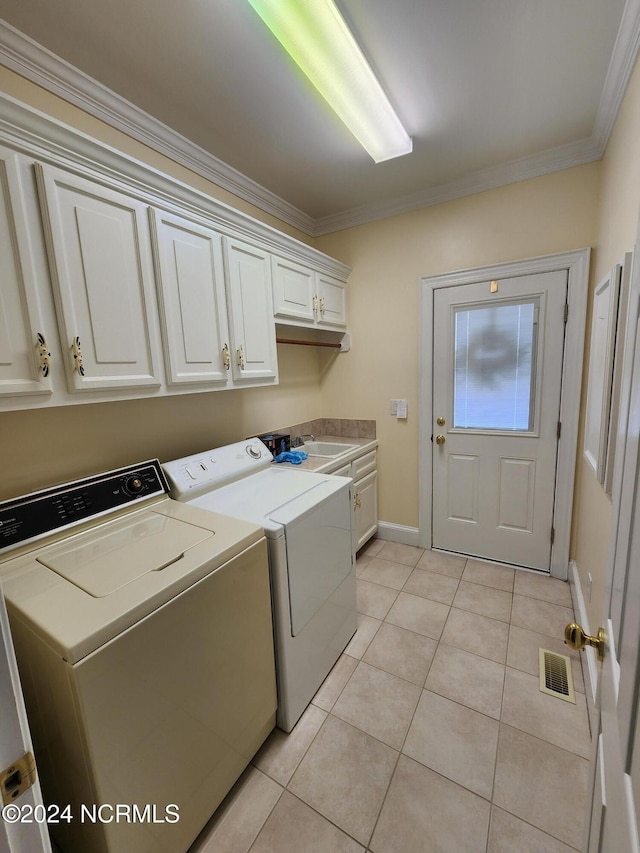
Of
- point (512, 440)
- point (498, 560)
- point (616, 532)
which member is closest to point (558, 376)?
point (512, 440)

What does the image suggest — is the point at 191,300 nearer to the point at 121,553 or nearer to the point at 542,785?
the point at 121,553

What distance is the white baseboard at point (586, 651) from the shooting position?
154 cm

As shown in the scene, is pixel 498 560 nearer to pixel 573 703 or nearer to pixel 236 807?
pixel 573 703

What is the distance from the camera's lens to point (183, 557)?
1.16 meters

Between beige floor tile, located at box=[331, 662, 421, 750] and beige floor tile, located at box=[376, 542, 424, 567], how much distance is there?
1.04 m

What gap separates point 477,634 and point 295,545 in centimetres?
132

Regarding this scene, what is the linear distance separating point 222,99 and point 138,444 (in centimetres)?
164

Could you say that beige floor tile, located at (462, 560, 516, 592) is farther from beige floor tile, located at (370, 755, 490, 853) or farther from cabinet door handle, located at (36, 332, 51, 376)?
cabinet door handle, located at (36, 332, 51, 376)

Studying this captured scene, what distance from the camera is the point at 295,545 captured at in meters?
1.46

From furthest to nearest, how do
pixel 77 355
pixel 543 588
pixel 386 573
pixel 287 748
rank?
pixel 386 573 → pixel 543 588 → pixel 287 748 → pixel 77 355

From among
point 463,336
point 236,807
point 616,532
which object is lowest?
point 236,807

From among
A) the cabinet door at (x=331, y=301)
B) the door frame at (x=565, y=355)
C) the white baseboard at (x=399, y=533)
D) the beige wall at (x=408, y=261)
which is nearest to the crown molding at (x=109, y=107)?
the cabinet door at (x=331, y=301)

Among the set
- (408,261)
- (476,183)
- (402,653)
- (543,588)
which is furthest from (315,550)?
(476,183)

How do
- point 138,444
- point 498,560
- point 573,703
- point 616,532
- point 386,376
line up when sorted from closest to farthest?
point 616,532
point 573,703
point 138,444
point 498,560
point 386,376
